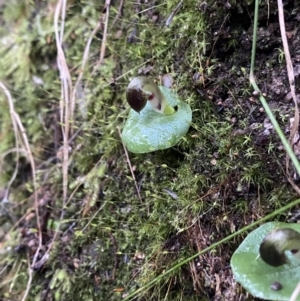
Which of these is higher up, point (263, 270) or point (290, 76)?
point (290, 76)

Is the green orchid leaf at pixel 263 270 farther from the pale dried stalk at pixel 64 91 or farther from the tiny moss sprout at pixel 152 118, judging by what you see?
the pale dried stalk at pixel 64 91

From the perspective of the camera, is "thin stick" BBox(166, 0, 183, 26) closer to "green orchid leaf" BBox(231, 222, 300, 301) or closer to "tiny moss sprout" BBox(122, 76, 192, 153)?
"tiny moss sprout" BBox(122, 76, 192, 153)

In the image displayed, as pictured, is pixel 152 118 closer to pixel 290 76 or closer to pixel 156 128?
pixel 156 128

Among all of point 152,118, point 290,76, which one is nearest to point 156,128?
point 152,118

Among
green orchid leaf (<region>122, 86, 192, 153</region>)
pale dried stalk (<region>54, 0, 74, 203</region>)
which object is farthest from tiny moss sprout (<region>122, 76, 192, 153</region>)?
pale dried stalk (<region>54, 0, 74, 203</region>)

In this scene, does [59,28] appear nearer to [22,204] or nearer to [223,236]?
[22,204]
